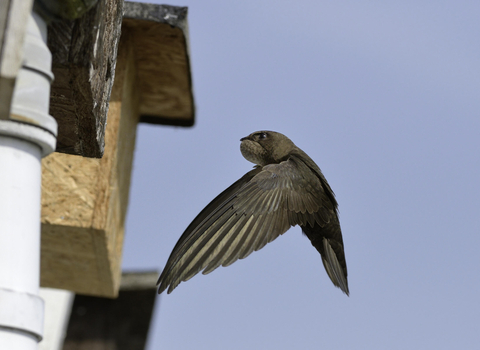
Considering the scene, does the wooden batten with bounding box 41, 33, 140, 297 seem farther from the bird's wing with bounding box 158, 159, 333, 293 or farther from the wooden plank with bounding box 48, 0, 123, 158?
the wooden plank with bounding box 48, 0, 123, 158

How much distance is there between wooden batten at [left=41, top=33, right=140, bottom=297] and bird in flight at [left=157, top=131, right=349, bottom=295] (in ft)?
1.68

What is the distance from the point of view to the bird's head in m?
3.62

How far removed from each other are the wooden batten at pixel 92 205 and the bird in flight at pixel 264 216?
512 millimetres

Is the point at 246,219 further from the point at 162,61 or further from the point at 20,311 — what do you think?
the point at 20,311

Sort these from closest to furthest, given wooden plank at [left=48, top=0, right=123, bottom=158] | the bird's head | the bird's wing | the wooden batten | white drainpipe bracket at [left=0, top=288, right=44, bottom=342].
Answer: white drainpipe bracket at [left=0, top=288, right=44, bottom=342] → wooden plank at [left=48, top=0, right=123, bottom=158] → the bird's wing → the wooden batten → the bird's head

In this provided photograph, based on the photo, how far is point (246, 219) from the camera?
3.02 m

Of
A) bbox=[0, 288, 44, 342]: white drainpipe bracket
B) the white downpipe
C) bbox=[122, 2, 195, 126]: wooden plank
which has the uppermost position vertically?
bbox=[122, 2, 195, 126]: wooden plank

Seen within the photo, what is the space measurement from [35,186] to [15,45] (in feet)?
1.23

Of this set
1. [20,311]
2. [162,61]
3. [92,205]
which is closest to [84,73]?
[20,311]

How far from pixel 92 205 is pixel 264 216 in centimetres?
81

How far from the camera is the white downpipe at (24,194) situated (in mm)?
1589

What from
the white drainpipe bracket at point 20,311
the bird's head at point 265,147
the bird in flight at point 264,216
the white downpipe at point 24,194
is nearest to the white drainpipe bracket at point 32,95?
the white downpipe at point 24,194

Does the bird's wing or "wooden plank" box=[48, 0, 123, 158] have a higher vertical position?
"wooden plank" box=[48, 0, 123, 158]

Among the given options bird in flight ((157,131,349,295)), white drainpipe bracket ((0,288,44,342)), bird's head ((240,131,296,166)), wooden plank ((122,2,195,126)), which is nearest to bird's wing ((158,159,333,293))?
bird in flight ((157,131,349,295))
